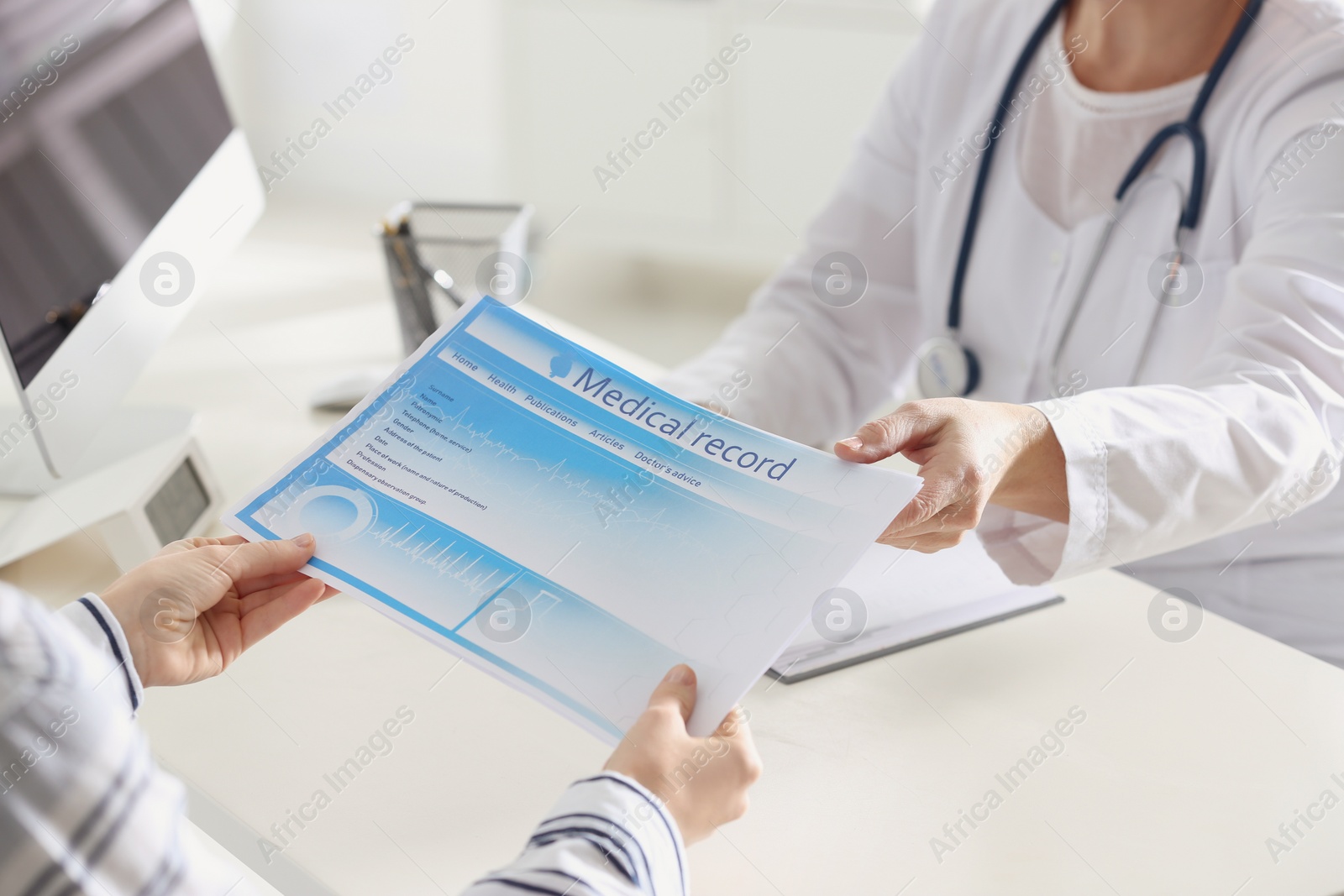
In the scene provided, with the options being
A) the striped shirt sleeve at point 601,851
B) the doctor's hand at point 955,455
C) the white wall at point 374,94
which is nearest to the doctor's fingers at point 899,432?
the doctor's hand at point 955,455

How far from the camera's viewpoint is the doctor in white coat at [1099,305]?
0.89 meters

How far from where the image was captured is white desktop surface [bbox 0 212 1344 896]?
0.66 metres

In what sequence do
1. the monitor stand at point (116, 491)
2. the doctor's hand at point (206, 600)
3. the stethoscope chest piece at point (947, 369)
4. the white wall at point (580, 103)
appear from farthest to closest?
the white wall at point (580, 103), the stethoscope chest piece at point (947, 369), the monitor stand at point (116, 491), the doctor's hand at point (206, 600)

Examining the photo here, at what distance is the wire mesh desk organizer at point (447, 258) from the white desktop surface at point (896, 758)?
1.57 ft

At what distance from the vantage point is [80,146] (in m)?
1.01

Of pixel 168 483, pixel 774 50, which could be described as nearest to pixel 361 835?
pixel 168 483

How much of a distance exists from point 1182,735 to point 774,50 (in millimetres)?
2518

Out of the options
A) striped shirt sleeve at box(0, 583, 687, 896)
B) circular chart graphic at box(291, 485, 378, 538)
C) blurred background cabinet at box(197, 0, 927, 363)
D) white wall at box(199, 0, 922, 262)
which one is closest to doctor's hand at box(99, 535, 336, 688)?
circular chart graphic at box(291, 485, 378, 538)

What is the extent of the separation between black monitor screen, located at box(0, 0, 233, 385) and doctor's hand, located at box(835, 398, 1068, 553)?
2.16ft

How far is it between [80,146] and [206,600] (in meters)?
0.53

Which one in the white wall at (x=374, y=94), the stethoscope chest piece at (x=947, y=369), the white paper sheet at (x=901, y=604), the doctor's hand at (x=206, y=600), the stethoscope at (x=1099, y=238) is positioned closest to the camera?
the doctor's hand at (x=206, y=600)

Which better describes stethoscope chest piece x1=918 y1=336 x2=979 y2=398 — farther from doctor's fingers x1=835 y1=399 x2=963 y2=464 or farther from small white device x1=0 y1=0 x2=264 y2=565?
small white device x1=0 y1=0 x2=264 y2=565

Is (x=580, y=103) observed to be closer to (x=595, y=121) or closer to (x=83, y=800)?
(x=595, y=121)

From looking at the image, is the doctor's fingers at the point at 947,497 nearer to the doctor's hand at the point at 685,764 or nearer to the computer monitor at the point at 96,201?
the doctor's hand at the point at 685,764
